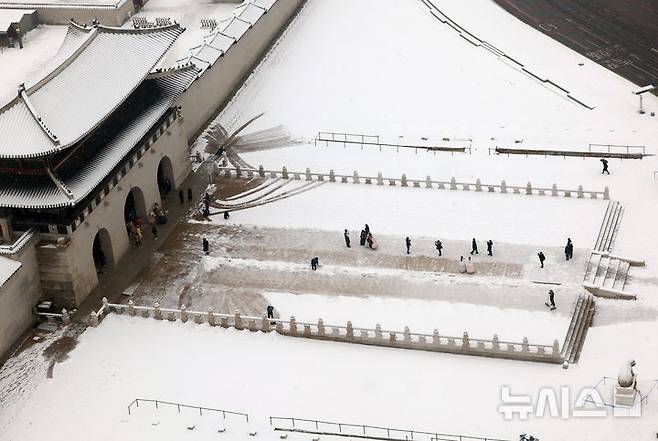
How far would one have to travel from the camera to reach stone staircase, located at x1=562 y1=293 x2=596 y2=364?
6817 centimetres

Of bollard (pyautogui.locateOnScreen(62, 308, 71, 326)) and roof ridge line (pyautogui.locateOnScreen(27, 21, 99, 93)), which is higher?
roof ridge line (pyautogui.locateOnScreen(27, 21, 99, 93))

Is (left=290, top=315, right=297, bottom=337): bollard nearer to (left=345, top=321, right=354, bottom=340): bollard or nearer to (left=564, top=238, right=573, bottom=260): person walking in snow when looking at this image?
(left=345, top=321, right=354, bottom=340): bollard

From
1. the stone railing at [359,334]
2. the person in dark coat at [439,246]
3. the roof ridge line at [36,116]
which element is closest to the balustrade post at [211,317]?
the stone railing at [359,334]

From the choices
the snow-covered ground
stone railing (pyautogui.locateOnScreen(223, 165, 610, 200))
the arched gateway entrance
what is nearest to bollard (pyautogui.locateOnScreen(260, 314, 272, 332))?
the snow-covered ground

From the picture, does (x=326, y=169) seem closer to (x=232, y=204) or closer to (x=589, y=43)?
(x=232, y=204)

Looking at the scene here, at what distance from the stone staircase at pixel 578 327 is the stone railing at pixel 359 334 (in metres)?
0.87

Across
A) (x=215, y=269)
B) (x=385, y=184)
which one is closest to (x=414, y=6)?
(x=385, y=184)

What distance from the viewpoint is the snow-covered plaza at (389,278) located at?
6481 centimetres

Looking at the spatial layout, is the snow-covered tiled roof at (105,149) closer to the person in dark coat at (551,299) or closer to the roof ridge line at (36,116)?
the roof ridge line at (36,116)

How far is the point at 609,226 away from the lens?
80.3 m

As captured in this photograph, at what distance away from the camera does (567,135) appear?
9506cm

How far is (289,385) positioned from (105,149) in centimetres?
2108

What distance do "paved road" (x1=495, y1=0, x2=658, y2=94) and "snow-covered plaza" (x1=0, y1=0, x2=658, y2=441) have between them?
11.2ft

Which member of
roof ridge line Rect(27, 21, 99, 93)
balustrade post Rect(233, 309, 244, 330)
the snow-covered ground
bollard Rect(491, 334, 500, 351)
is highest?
roof ridge line Rect(27, 21, 99, 93)
